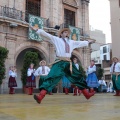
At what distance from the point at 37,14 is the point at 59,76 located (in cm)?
1325

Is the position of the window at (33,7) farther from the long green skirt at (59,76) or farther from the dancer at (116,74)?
the long green skirt at (59,76)

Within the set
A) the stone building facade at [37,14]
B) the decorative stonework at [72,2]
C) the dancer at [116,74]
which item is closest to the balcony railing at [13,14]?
the stone building facade at [37,14]

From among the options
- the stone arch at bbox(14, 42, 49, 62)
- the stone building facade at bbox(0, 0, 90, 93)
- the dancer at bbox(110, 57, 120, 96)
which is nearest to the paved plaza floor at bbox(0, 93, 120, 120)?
the dancer at bbox(110, 57, 120, 96)

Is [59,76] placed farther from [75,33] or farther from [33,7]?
[75,33]

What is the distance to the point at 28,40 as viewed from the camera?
55.4ft

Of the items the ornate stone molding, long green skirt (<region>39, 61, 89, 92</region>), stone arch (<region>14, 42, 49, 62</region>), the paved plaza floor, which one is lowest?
the paved plaza floor

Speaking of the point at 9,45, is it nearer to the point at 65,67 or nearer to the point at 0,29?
the point at 0,29

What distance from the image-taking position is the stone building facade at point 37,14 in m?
15.8

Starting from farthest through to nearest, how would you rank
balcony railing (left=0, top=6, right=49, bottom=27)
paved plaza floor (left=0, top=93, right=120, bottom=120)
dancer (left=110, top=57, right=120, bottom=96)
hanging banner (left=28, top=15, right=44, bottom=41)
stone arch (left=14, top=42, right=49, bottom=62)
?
hanging banner (left=28, top=15, right=44, bottom=41), stone arch (left=14, top=42, right=49, bottom=62), balcony railing (left=0, top=6, right=49, bottom=27), dancer (left=110, top=57, right=120, bottom=96), paved plaza floor (left=0, top=93, right=120, bottom=120)

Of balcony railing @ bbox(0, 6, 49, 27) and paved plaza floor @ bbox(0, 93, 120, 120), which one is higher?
balcony railing @ bbox(0, 6, 49, 27)

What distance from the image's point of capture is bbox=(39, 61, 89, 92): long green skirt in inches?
204

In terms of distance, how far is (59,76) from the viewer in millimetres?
5309

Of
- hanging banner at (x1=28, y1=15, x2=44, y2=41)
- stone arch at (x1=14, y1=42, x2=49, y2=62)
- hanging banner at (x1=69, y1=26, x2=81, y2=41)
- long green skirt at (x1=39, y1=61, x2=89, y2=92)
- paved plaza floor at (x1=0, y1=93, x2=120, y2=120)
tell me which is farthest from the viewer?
hanging banner at (x1=69, y1=26, x2=81, y2=41)

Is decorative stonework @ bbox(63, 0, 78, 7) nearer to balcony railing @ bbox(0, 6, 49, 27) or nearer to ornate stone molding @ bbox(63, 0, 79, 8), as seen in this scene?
ornate stone molding @ bbox(63, 0, 79, 8)
